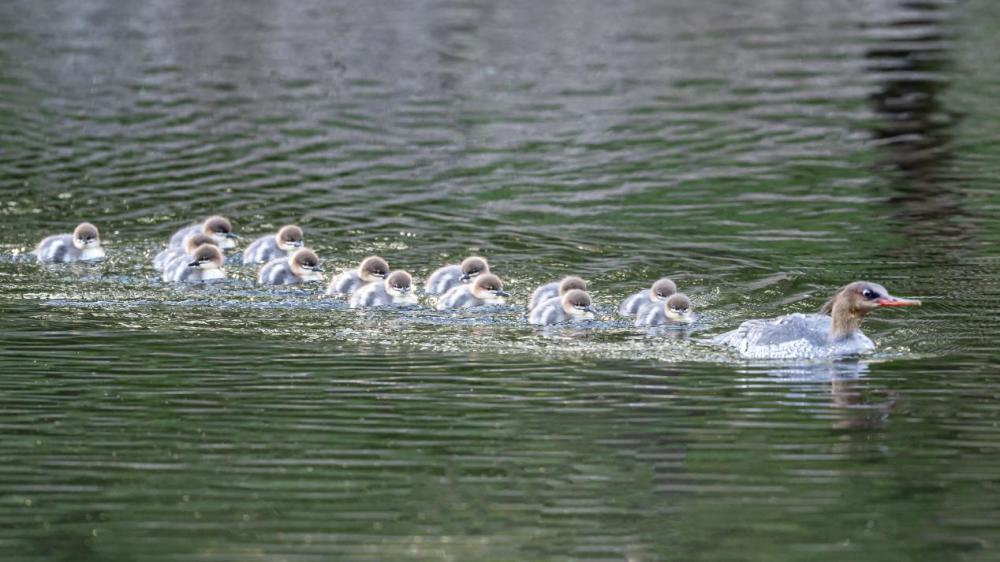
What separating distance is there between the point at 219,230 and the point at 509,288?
8.51 feet

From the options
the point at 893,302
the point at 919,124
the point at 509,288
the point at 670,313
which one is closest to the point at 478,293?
the point at 509,288

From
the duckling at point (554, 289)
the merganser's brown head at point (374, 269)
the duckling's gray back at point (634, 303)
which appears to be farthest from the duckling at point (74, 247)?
the duckling's gray back at point (634, 303)

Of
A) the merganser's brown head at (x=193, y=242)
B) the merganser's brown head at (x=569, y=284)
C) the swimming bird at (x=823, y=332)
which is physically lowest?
the swimming bird at (x=823, y=332)

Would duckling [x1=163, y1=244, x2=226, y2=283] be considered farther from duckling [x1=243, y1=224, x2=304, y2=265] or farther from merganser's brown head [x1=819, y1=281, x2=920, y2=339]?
merganser's brown head [x1=819, y1=281, x2=920, y2=339]

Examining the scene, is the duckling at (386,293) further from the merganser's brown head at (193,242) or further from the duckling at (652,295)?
the merganser's brown head at (193,242)

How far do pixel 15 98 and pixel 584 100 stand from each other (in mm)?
6855

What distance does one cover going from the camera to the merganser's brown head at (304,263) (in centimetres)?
1326

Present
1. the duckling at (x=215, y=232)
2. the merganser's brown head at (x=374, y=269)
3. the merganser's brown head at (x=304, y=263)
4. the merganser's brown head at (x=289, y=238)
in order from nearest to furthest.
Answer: the merganser's brown head at (x=374, y=269)
the merganser's brown head at (x=304, y=263)
the merganser's brown head at (x=289, y=238)
the duckling at (x=215, y=232)

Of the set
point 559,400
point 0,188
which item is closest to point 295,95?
point 0,188

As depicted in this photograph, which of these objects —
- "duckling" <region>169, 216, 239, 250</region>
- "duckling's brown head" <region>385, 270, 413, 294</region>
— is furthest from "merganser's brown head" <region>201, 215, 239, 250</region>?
"duckling's brown head" <region>385, 270, 413, 294</region>

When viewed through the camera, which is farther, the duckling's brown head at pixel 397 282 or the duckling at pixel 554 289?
the duckling's brown head at pixel 397 282

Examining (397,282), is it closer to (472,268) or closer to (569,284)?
(472,268)

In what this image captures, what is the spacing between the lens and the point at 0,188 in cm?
1747

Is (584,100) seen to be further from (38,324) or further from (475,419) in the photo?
(475,419)
